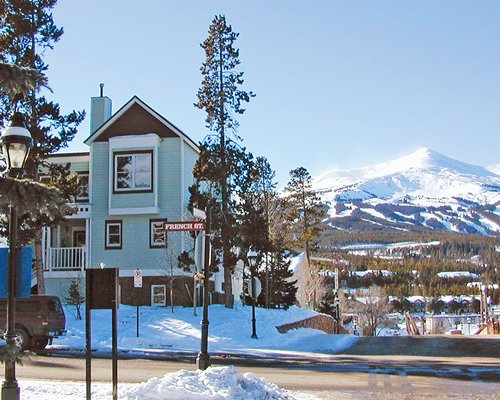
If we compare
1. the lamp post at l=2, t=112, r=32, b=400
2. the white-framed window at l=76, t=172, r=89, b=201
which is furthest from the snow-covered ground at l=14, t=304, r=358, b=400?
the white-framed window at l=76, t=172, r=89, b=201

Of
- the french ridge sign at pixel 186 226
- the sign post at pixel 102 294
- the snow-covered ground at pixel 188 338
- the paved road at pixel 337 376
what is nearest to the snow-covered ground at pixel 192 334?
the snow-covered ground at pixel 188 338

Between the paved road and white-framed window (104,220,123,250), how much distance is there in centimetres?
1615

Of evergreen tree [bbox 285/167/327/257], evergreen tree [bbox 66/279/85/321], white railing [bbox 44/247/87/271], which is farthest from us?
evergreen tree [bbox 285/167/327/257]

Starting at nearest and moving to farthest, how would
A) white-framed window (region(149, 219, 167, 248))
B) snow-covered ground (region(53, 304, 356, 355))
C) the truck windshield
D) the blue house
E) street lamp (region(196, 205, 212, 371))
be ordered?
street lamp (region(196, 205, 212, 371)), the truck windshield, snow-covered ground (region(53, 304, 356, 355)), the blue house, white-framed window (region(149, 219, 167, 248))

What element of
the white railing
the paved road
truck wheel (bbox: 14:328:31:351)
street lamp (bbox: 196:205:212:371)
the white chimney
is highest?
the white chimney

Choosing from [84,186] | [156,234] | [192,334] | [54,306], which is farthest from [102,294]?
[84,186]

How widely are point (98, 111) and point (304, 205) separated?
28130 millimetres

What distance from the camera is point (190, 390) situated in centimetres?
1147

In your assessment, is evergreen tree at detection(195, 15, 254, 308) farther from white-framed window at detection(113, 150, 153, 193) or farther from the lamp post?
the lamp post

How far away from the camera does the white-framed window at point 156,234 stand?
119 feet

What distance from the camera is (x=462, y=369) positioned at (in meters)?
19.2

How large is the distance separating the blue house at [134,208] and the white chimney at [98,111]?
2751 millimetres

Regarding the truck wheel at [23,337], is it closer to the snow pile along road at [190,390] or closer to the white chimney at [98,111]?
the snow pile along road at [190,390]

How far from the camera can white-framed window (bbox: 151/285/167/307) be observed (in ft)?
118
